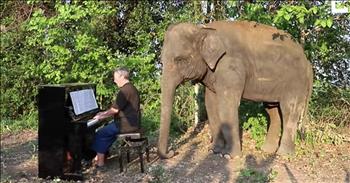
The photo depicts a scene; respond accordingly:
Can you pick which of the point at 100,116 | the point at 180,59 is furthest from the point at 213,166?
the point at 100,116

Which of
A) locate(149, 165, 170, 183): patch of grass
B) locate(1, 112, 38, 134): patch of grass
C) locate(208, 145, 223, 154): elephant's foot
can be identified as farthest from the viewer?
locate(1, 112, 38, 134): patch of grass

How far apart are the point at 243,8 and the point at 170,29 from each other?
3332 mm

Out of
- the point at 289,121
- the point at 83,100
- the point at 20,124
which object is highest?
the point at 83,100

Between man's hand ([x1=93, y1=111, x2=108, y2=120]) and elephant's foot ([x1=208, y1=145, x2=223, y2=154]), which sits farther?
elephant's foot ([x1=208, y1=145, x2=223, y2=154])

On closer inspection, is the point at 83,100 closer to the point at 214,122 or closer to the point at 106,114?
the point at 106,114

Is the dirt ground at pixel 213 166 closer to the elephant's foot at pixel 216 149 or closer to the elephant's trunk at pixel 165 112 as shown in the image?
the elephant's foot at pixel 216 149

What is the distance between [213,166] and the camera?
8633 mm

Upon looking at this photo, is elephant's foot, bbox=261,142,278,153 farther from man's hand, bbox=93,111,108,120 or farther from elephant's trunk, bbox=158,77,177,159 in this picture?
man's hand, bbox=93,111,108,120

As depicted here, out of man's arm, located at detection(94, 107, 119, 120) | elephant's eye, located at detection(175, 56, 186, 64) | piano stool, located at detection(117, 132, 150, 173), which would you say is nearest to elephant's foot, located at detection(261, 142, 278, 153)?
elephant's eye, located at detection(175, 56, 186, 64)

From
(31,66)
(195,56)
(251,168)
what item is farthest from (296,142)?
(31,66)

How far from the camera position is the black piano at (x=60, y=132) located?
7644 millimetres

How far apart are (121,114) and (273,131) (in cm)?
316

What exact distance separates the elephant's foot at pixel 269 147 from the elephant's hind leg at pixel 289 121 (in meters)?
0.21

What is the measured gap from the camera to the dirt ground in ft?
25.8
